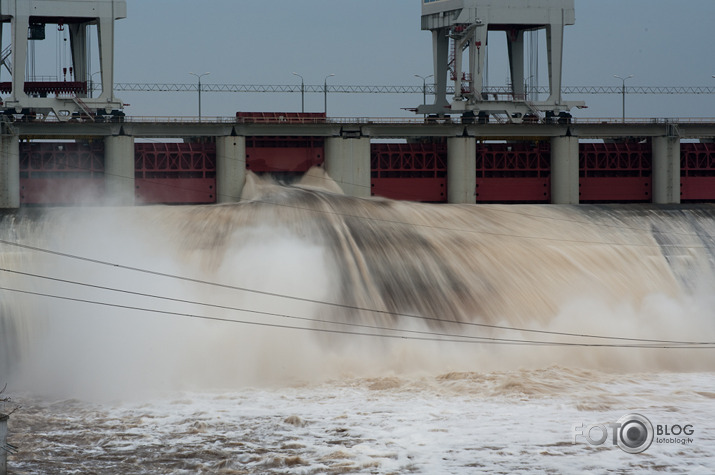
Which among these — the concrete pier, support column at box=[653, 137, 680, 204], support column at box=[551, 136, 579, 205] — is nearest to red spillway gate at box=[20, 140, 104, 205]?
support column at box=[551, 136, 579, 205]

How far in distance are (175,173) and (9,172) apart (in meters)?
9.47

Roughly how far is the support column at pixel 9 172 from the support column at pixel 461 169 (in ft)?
83.6

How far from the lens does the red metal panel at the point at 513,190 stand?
225 ft

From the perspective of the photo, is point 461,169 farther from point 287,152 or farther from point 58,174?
point 58,174

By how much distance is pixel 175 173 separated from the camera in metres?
64.5

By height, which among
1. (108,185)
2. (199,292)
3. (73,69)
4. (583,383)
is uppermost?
(73,69)

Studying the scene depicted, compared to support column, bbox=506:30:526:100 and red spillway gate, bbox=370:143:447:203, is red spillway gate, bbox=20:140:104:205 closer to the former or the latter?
red spillway gate, bbox=370:143:447:203

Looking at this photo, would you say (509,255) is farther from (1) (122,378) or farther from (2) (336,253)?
(1) (122,378)

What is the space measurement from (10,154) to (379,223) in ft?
70.4

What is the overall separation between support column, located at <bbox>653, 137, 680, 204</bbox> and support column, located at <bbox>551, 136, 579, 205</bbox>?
5514 millimetres

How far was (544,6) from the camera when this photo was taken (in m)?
68.8

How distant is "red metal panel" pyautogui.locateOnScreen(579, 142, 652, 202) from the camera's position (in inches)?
2746

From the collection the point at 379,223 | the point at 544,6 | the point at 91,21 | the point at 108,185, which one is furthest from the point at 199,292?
the point at 544,6

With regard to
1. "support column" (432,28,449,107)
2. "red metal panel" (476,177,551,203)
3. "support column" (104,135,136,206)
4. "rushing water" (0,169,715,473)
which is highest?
"support column" (432,28,449,107)
